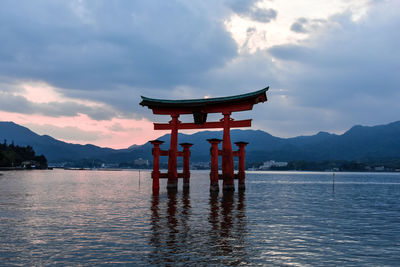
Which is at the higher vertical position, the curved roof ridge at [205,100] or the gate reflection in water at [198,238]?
the curved roof ridge at [205,100]

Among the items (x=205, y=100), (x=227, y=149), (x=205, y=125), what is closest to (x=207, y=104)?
(x=205, y=100)

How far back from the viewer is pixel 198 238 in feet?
40.5

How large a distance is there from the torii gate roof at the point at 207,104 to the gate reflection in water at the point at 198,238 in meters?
12.0

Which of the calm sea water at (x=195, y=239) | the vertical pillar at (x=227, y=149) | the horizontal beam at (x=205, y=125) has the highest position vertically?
the horizontal beam at (x=205, y=125)

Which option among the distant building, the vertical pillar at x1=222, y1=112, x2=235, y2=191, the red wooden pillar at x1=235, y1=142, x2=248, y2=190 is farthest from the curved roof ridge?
the distant building

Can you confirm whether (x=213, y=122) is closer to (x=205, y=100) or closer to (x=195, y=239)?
(x=205, y=100)

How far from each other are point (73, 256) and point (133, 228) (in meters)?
4.61

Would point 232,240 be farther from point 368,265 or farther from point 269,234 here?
point 368,265

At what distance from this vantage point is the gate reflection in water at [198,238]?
9680 millimetres

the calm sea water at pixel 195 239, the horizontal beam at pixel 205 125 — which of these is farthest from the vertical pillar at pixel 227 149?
the calm sea water at pixel 195 239

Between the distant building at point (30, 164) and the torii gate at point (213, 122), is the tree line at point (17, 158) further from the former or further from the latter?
the torii gate at point (213, 122)

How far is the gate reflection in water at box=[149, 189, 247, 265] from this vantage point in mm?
9680

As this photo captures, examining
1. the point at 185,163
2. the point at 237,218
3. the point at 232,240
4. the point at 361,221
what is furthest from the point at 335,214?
the point at 185,163

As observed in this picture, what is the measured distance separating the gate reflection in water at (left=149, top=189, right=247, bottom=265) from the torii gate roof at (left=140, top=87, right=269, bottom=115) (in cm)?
1199
